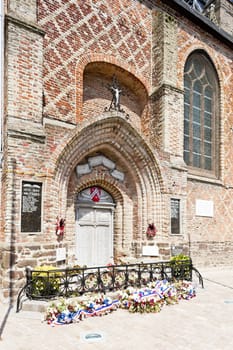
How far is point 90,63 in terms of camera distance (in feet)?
30.5

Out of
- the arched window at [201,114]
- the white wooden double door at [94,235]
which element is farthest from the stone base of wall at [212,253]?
the white wooden double door at [94,235]

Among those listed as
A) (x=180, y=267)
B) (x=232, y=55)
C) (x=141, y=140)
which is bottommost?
(x=180, y=267)

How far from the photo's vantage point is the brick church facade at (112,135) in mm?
7059

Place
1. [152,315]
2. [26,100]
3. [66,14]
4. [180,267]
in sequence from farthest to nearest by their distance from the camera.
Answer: [66,14], [180,267], [26,100], [152,315]

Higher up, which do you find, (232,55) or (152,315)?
(232,55)

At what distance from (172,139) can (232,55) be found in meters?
6.28

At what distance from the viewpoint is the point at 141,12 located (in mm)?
10719

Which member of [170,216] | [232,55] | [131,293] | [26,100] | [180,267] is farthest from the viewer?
[232,55]

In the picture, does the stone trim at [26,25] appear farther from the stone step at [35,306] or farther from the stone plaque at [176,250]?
the stone plaque at [176,250]

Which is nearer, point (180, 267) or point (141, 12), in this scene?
point (180, 267)

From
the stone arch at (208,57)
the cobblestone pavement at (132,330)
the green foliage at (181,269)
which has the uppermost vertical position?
the stone arch at (208,57)

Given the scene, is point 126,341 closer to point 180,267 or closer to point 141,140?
point 180,267

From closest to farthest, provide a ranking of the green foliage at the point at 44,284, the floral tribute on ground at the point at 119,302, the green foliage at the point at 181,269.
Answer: the floral tribute on ground at the point at 119,302, the green foliage at the point at 44,284, the green foliage at the point at 181,269

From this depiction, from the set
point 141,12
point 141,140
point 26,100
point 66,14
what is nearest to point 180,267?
point 141,140
